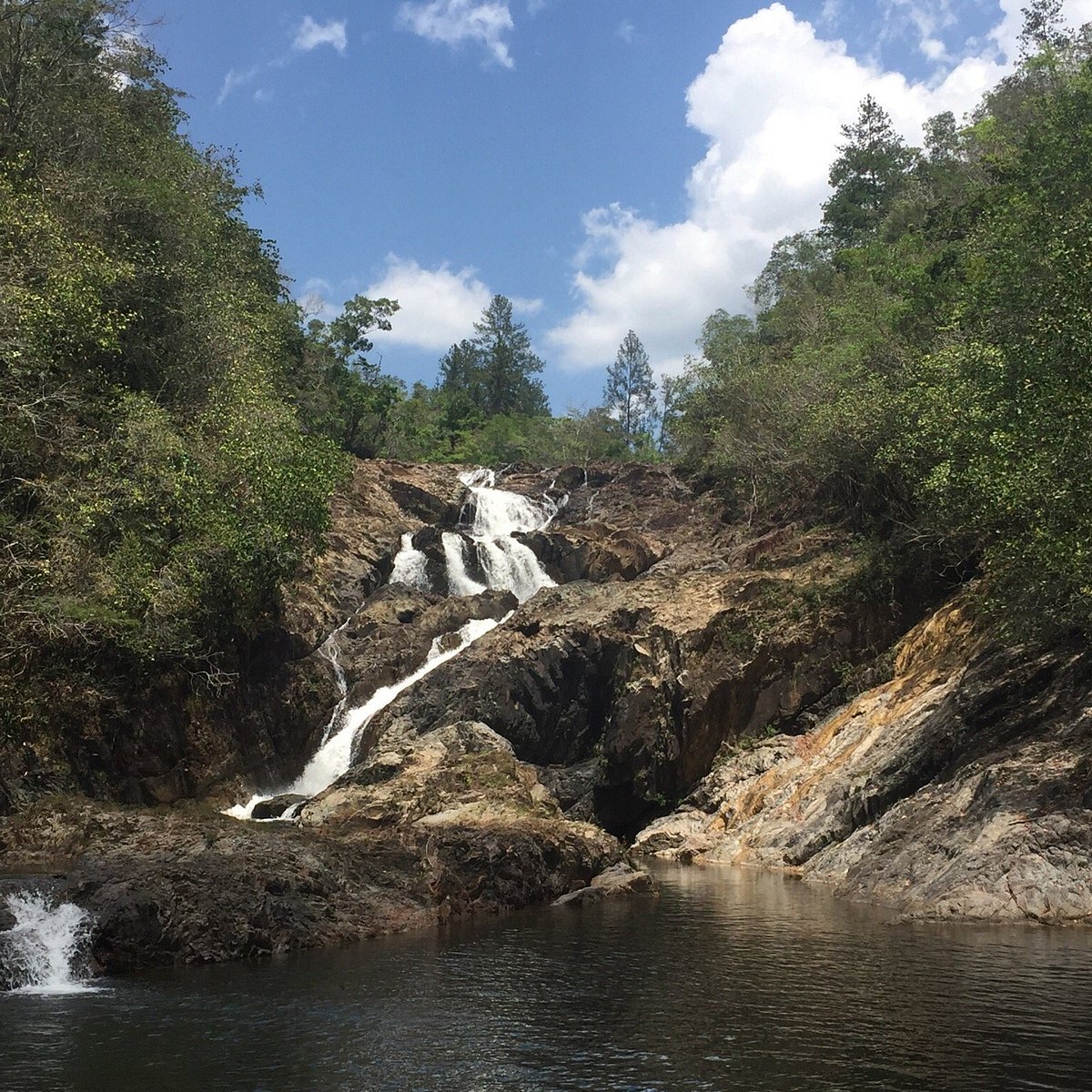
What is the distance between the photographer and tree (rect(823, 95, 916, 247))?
8189 centimetres

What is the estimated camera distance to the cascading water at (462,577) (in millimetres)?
35719

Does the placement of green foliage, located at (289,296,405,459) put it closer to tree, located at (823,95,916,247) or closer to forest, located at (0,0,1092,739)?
forest, located at (0,0,1092,739)

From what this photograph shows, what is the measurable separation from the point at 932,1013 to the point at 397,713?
26022mm

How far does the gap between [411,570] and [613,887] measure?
28091 mm

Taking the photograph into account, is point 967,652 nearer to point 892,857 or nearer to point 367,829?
point 892,857

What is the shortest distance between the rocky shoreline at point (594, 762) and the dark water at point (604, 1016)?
1.80m

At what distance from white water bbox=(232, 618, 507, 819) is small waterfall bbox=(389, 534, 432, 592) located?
6.86 m

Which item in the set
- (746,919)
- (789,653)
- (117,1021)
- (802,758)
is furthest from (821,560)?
(117,1021)

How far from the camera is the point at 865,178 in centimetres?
8531

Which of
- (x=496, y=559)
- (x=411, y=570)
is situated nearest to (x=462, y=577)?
(x=496, y=559)

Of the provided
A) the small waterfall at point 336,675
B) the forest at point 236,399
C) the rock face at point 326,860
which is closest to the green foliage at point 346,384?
the forest at point 236,399

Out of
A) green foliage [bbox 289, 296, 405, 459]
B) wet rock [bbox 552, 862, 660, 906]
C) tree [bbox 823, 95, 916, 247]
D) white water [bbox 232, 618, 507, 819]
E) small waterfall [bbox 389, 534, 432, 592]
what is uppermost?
tree [bbox 823, 95, 916, 247]

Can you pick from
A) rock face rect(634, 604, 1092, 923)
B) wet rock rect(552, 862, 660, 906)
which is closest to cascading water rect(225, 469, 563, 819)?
wet rock rect(552, 862, 660, 906)

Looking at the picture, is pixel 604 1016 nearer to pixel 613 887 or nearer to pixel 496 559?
pixel 613 887
